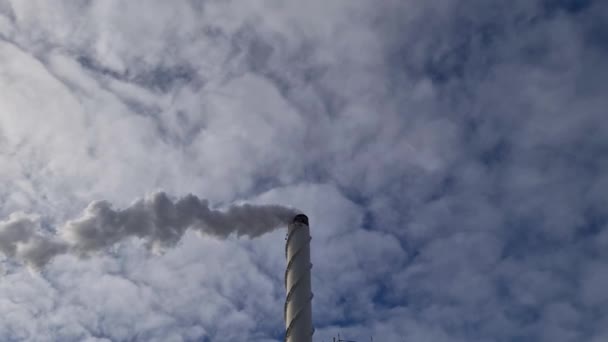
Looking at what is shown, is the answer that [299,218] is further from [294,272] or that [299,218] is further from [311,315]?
[311,315]

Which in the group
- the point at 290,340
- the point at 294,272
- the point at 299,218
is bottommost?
the point at 290,340

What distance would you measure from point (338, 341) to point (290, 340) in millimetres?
6704

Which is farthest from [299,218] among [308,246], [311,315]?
[311,315]

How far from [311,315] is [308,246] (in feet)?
18.1

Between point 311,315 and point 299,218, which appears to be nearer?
point 311,315

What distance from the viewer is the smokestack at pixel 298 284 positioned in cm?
4191

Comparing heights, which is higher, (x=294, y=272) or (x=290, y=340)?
(x=294, y=272)

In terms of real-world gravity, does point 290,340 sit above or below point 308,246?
below

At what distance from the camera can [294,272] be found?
44125mm

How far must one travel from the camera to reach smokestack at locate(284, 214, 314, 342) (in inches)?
1650

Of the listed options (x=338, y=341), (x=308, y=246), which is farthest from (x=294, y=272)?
(x=338, y=341)

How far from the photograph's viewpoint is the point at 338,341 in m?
47.0

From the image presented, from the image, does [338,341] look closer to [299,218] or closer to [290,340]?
[290,340]

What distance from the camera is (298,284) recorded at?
1715 inches
